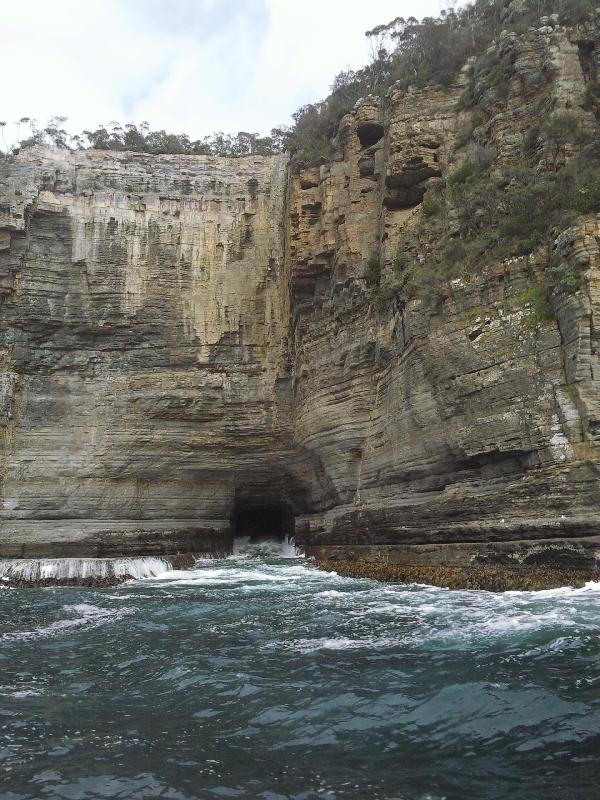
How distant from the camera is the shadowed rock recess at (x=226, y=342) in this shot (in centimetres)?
2164

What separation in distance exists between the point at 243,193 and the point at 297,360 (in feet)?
28.9

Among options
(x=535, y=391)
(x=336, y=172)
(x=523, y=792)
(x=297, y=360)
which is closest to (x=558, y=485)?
(x=535, y=391)

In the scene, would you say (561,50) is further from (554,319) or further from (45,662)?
(45,662)

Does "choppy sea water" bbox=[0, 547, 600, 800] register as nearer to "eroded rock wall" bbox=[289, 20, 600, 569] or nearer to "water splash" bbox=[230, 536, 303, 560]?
"eroded rock wall" bbox=[289, 20, 600, 569]

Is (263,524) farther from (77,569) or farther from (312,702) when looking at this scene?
(312,702)

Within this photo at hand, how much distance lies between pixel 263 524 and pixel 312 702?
29.8 metres

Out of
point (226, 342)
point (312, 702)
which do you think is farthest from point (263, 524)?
point (312, 702)

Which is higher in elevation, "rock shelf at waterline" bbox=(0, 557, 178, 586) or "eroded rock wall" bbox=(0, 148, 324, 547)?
"eroded rock wall" bbox=(0, 148, 324, 547)

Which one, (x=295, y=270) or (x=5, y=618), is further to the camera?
(x=295, y=270)

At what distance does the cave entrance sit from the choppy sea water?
21190mm

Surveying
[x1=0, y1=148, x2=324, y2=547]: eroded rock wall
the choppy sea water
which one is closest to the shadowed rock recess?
[x1=0, y1=148, x2=324, y2=547]: eroded rock wall

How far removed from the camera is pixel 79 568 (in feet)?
76.8

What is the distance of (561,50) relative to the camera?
847 inches

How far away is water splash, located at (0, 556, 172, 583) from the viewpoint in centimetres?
2265
